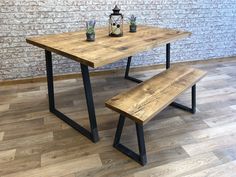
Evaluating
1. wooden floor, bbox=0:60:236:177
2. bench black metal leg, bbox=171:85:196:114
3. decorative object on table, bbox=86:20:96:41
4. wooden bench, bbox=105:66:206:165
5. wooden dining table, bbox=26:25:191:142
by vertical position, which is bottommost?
wooden floor, bbox=0:60:236:177

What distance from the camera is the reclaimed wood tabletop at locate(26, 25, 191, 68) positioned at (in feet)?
4.82

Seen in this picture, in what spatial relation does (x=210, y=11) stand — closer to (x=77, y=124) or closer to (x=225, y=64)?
(x=225, y=64)

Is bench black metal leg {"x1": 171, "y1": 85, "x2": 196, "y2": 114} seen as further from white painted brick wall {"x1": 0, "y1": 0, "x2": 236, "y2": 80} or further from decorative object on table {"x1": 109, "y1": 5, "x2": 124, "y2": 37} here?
white painted brick wall {"x1": 0, "y1": 0, "x2": 236, "y2": 80}

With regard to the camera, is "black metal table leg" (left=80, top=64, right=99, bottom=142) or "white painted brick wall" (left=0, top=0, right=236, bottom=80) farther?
"white painted brick wall" (left=0, top=0, right=236, bottom=80)

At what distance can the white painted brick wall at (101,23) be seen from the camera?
2.52m

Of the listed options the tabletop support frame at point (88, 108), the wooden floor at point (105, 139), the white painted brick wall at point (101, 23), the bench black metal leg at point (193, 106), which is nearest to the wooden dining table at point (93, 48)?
the tabletop support frame at point (88, 108)

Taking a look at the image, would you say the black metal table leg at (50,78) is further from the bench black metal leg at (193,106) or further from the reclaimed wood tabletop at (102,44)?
the bench black metal leg at (193,106)

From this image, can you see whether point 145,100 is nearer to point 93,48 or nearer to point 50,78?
point 93,48

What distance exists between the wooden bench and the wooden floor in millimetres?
158

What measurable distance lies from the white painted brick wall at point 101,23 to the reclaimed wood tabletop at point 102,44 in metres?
0.74

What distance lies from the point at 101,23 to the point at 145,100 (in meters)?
1.60

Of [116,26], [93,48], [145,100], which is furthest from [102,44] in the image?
[145,100]

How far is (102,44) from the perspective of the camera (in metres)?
1.73

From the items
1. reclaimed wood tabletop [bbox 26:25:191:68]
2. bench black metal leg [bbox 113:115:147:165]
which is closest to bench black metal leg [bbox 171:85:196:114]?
reclaimed wood tabletop [bbox 26:25:191:68]
